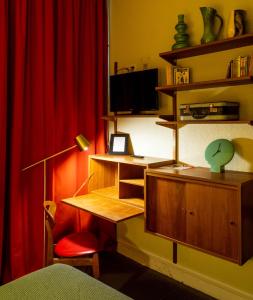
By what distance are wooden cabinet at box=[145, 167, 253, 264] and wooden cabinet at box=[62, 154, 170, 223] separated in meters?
0.18

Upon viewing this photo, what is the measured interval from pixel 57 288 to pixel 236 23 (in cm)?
199

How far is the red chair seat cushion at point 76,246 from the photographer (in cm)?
237

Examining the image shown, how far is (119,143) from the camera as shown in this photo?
9.78ft

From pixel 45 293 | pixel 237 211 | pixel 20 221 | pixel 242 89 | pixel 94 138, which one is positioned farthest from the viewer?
pixel 94 138

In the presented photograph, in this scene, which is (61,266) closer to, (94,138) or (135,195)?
(135,195)

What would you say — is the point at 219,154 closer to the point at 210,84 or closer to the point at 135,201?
the point at 210,84

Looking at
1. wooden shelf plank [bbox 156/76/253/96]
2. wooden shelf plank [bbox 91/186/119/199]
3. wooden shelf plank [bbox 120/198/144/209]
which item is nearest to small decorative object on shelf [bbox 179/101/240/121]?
wooden shelf plank [bbox 156/76/253/96]

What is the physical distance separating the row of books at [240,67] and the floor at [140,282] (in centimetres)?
173

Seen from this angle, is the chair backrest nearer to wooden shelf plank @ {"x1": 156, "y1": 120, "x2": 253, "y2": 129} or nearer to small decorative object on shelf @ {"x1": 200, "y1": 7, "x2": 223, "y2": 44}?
wooden shelf plank @ {"x1": 156, "y1": 120, "x2": 253, "y2": 129}

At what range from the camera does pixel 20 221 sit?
8.11 ft

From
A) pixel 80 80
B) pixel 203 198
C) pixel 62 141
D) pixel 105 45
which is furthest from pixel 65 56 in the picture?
pixel 203 198

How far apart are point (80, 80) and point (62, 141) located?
64 cm

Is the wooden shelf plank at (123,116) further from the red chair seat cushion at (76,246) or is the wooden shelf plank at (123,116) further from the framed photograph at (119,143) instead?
the red chair seat cushion at (76,246)

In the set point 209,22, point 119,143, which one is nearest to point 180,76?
point 209,22
